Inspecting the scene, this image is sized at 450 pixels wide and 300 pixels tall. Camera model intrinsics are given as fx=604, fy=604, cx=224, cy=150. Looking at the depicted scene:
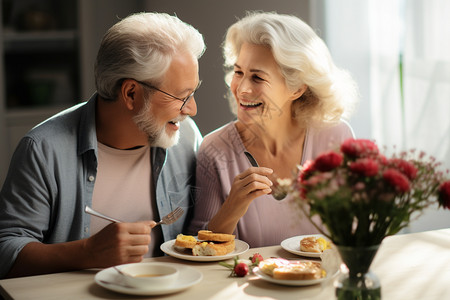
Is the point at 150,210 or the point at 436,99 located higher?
the point at 436,99

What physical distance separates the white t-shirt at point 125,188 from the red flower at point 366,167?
1087mm

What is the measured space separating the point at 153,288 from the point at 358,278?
1.58 ft

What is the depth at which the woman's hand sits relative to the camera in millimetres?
1859

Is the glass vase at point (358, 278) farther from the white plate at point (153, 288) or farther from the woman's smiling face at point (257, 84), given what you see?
the woman's smiling face at point (257, 84)

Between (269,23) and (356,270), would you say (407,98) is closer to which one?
(269,23)

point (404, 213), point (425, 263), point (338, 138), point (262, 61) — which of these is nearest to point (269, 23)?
point (262, 61)

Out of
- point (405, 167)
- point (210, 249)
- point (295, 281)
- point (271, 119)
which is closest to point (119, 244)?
point (210, 249)

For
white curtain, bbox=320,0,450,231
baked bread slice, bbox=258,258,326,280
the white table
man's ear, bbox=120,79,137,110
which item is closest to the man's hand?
the white table

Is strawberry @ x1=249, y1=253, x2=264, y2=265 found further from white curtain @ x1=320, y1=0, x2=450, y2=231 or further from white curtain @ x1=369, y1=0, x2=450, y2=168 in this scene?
white curtain @ x1=369, y1=0, x2=450, y2=168

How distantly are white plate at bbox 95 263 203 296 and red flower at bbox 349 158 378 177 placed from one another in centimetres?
53

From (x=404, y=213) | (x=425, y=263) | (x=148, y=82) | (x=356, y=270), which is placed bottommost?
(x=425, y=263)

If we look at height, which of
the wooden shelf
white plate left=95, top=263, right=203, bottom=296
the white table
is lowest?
the white table

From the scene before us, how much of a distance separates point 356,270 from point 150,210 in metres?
1.02

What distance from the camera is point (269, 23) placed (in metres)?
2.24
